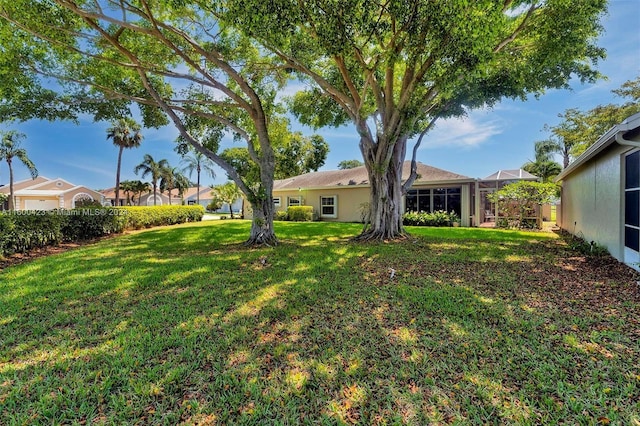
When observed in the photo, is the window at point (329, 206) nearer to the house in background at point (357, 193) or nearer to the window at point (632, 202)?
the house in background at point (357, 193)

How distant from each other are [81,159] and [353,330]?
31.4 metres

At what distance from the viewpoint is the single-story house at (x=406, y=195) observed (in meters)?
16.9

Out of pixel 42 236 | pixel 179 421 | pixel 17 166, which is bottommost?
pixel 179 421

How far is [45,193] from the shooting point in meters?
31.2

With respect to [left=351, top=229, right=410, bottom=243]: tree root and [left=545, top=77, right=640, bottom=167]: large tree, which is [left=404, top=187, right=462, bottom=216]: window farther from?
[left=545, top=77, right=640, bottom=167]: large tree

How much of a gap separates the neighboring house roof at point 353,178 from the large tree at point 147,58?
8.70 meters

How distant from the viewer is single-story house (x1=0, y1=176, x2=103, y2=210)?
3042cm

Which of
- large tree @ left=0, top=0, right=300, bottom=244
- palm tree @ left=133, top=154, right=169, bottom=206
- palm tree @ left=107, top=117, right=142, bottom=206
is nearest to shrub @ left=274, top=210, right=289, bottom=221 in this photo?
large tree @ left=0, top=0, right=300, bottom=244

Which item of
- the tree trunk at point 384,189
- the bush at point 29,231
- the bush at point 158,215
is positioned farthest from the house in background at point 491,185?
the bush at point 29,231

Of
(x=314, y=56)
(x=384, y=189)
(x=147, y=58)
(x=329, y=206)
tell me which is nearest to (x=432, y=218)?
(x=329, y=206)

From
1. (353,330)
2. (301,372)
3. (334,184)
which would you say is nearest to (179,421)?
(301,372)

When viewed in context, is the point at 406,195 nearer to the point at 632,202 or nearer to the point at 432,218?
the point at 432,218

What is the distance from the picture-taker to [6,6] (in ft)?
21.7

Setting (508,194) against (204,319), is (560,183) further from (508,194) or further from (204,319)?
(204,319)
